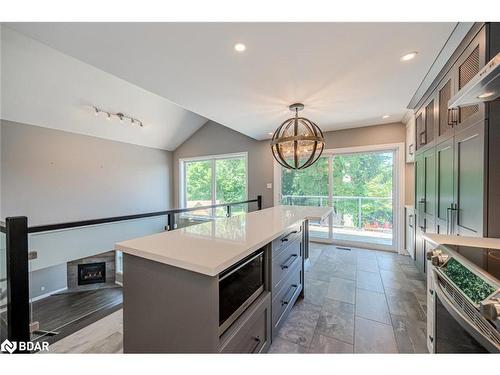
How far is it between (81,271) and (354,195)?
19.6 feet

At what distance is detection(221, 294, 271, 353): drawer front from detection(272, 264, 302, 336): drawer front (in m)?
0.13

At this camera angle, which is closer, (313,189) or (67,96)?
(67,96)

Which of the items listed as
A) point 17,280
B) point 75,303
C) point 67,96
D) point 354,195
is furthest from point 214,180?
point 17,280

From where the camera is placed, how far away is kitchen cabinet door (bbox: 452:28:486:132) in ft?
4.39

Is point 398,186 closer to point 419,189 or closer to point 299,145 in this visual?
point 419,189

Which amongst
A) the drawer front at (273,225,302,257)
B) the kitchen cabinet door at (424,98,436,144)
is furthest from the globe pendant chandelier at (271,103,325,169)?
the kitchen cabinet door at (424,98,436,144)

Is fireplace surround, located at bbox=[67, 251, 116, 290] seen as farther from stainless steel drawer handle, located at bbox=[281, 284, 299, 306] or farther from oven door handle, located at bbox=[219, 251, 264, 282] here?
oven door handle, located at bbox=[219, 251, 264, 282]

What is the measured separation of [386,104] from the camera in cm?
283

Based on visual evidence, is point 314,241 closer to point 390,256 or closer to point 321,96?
point 390,256

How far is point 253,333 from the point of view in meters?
1.25

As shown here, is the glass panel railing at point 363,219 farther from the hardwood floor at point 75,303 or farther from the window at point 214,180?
the hardwood floor at point 75,303

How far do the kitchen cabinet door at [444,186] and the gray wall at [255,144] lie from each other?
1.80m

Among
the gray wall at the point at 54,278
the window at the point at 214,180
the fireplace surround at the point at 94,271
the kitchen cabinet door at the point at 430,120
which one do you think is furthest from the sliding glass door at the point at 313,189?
the gray wall at the point at 54,278
